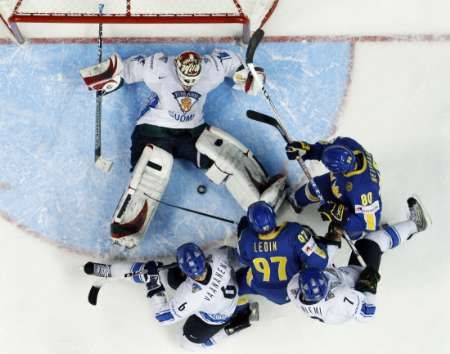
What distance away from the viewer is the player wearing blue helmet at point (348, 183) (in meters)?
4.09

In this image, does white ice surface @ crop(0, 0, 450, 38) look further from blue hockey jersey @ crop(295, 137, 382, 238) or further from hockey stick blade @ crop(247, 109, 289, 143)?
blue hockey jersey @ crop(295, 137, 382, 238)

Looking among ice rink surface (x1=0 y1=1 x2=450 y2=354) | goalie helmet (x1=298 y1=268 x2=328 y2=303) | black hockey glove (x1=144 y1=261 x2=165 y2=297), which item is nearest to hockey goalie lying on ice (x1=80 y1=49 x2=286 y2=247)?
black hockey glove (x1=144 y1=261 x2=165 y2=297)

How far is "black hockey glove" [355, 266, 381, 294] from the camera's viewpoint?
4324mm

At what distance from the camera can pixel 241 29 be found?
4.83m

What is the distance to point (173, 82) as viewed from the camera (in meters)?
4.43

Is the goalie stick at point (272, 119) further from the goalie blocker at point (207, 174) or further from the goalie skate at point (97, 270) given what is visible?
the goalie skate at point (97, 270)

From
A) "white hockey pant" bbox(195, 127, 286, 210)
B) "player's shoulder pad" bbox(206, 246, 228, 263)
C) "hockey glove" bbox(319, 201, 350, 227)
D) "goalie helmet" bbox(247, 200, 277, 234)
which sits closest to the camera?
"goalie helmet" bbox(247, 200, 277, 234)

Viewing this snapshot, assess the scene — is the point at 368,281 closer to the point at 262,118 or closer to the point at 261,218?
the point at 261,218

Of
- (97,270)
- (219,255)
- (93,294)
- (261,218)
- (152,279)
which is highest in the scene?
(261,218)

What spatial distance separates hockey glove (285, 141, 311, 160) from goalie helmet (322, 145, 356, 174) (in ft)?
0.96

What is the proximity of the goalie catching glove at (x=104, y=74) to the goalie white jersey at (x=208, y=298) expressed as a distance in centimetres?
134

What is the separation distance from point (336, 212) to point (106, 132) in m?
1.75

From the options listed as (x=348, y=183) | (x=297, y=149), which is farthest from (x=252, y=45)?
(x=348, y=183)

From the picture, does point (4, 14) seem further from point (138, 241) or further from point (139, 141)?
point (138, 241)
